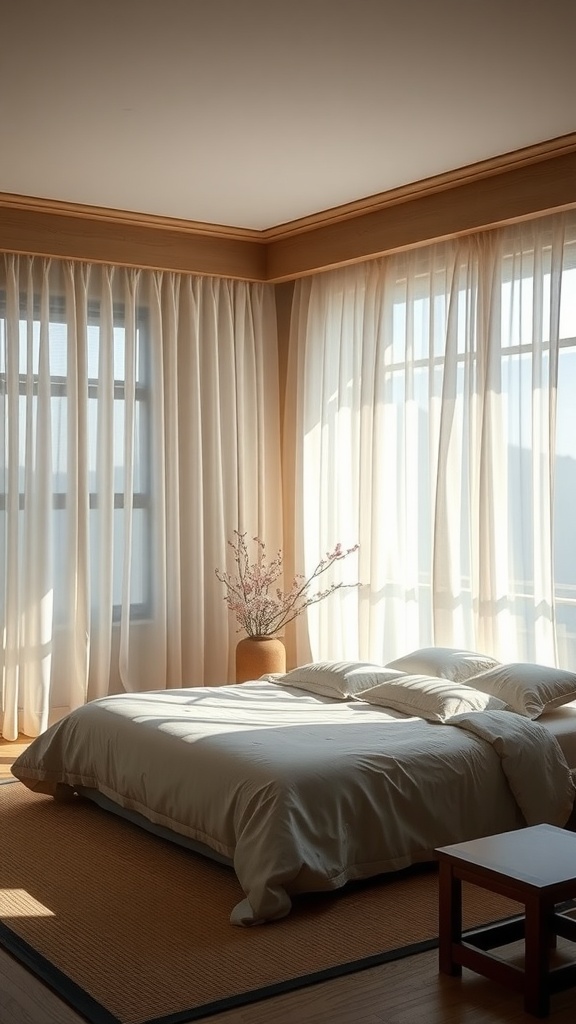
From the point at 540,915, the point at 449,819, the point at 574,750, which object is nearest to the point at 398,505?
the point at 574,750

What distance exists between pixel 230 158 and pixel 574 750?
2944mm

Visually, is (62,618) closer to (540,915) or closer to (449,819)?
(449,819)

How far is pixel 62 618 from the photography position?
6164 millimetres

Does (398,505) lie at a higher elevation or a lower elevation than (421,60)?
lower

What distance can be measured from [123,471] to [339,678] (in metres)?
1.98

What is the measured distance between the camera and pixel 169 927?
346 centimetres

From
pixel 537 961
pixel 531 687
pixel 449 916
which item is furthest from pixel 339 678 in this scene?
pixel 537 961

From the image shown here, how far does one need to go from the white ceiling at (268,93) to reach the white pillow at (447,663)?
2.24 metres

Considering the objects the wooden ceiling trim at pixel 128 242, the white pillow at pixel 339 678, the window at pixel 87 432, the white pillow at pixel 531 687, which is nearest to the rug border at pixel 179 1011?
the white pillow at pixel 531 687

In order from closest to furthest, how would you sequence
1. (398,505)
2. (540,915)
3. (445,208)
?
(540,915), (445,208), (398,505)

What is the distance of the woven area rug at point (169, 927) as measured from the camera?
304cm

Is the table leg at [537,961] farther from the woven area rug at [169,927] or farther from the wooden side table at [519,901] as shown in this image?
the woven area rug at [169,927]

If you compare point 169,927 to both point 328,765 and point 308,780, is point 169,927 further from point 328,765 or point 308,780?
point 328,765

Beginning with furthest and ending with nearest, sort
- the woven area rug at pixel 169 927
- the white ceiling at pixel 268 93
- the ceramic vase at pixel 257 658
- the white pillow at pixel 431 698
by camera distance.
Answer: the ceramic vase at pixel 257 658 < the white pillow at pixel 431 698 < the white ceiling at pixel 268 93 < the woven area rug at pixel 169 927
